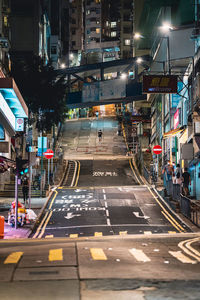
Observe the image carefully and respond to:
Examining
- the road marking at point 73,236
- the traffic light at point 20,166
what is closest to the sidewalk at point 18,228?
the road marking at point 73,236

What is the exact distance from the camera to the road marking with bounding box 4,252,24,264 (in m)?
10.6

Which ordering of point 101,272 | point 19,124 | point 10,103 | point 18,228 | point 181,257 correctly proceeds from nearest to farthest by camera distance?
point 101,272
point 181,257
point 18,228
point 10,103
point 19,124

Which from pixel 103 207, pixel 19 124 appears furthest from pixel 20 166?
pixel 19 124

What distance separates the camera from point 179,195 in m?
28.2

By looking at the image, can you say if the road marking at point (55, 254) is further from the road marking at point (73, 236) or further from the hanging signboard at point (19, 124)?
the hanging signboard at point (19, 124)

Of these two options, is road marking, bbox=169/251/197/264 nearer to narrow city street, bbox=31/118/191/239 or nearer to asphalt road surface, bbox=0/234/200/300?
asphalt road surface, bbox=0/234/200/300

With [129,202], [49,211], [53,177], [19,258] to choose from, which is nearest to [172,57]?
[53,177]

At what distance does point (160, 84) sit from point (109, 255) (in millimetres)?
21410

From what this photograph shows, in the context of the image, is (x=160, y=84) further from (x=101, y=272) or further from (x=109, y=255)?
(x=101, y=272)

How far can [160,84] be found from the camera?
31.7 m

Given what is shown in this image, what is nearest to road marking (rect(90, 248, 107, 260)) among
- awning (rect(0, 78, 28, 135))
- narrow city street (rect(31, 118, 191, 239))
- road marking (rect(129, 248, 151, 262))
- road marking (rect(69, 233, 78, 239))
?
road marking (rect(129, 248, 151, 262))

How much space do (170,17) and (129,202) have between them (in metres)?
30.8

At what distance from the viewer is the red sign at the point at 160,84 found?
31.4 m

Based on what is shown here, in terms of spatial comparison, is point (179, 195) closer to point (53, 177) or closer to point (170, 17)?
point (53, 177)
